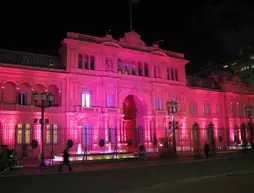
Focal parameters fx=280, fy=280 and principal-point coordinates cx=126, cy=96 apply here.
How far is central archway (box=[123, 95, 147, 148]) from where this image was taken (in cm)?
4325

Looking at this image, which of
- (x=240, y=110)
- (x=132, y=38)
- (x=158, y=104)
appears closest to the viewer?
(x=132, y=38)

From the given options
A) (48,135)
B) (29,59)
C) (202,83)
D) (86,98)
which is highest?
(29,59)

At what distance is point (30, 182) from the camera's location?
14992mm

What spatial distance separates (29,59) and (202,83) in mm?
33287

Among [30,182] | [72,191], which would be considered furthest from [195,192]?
[30,182]

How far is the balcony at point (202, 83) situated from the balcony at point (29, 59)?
2557 centimetres

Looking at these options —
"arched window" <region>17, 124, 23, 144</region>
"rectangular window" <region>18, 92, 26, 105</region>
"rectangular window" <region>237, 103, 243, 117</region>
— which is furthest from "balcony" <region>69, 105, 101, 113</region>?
"rectangular window" <region>237, 103, 243, 117</region>

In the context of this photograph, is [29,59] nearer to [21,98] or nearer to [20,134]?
[21,98]

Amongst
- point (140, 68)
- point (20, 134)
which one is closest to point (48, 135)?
point (20, 134)

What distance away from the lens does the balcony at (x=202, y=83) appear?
53250 mm

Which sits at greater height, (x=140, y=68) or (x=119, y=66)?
(x=140, y=68)

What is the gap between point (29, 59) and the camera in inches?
1441

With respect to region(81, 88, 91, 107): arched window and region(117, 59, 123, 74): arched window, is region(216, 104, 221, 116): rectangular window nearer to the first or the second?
region(117, 59, 123, 74): arched window

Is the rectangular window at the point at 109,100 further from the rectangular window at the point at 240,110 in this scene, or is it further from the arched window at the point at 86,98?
the rectangular window at the point at 240,110
